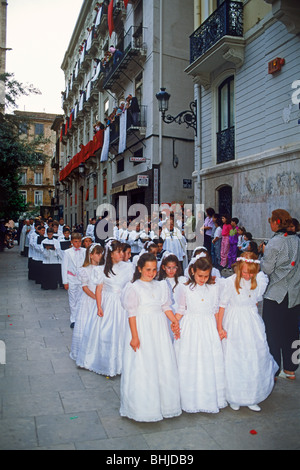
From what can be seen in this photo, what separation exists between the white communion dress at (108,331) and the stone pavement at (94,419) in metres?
0.16

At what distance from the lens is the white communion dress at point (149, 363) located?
3.87 meters

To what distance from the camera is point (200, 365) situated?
161 inches

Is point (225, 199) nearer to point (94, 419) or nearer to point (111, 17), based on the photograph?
point (94, 419)

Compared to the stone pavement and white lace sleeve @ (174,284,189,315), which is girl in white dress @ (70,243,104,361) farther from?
white lace sleeve @ (174,284,189,315)

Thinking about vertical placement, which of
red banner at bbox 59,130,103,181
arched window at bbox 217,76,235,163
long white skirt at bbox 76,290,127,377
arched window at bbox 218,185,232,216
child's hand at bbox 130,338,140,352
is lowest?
long white skirt at bbox 76,290,127,377

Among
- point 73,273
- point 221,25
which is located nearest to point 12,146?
point 221,25

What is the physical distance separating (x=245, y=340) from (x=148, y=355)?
1.02m

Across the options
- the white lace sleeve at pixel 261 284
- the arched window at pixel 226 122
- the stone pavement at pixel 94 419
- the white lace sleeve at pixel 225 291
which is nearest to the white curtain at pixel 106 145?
the arched window at pixel 226 122

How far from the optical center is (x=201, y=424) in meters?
3.84

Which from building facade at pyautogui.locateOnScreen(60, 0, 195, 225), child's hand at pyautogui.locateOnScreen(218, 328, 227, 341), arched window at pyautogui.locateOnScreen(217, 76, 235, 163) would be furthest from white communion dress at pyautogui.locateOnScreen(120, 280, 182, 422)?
building facade at pyautogui.locateOnScreen(60, 0, 195, 225)

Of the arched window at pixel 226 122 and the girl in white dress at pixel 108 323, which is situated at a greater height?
the arched window at pixel 226 122

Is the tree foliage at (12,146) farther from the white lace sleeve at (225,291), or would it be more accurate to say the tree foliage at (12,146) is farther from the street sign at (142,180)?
the white lace sleeve at (225,291)

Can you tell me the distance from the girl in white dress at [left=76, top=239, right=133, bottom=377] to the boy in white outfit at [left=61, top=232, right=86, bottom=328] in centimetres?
170

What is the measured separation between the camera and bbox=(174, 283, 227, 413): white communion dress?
159 inches
